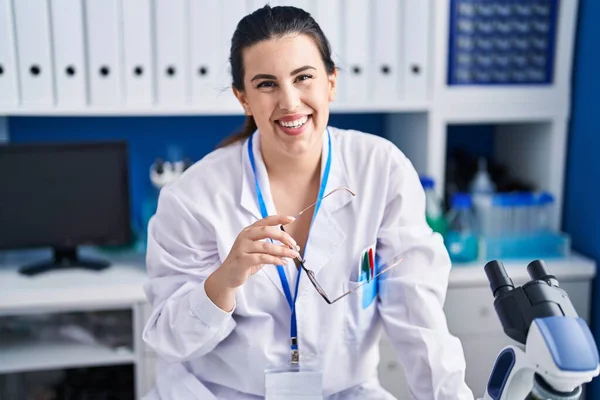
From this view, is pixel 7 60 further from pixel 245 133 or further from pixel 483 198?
pixel 483 198

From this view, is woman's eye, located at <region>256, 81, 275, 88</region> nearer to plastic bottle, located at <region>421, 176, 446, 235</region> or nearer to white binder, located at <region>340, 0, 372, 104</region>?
white binder, located at <region>340, 0, 372, 104</region>

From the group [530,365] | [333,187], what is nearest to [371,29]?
[333,187]

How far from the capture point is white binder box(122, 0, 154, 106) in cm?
189

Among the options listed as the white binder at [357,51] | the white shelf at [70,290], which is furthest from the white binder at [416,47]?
the white shelf at [70,290]

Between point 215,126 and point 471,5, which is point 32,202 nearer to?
point 215,126

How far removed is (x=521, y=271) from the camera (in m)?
1.98

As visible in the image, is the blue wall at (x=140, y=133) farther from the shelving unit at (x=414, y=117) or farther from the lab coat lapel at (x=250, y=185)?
the lab coat lapel at (x=250, y=185)

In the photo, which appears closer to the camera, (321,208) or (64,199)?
(321,208)

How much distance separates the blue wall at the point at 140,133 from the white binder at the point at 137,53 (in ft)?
1.16

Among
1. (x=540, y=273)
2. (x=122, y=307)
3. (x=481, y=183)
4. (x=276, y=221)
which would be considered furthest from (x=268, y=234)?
(x=481, y=183)

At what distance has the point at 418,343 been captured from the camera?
1.22 metres

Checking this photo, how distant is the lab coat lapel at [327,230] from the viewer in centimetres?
129

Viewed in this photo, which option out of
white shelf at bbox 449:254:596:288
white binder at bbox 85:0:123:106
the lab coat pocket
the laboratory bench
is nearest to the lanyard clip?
the lab coat pocket

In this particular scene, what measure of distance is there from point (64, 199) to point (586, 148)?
64.2 inches
